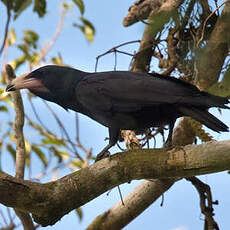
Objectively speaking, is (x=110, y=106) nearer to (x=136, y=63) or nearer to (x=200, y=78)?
(x=200, y=78)

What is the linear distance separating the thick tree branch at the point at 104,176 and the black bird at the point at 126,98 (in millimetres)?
448

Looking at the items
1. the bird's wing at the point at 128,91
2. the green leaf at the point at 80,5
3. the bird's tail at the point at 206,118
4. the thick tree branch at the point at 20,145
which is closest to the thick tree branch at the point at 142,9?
the green leaf at the point at 80,5

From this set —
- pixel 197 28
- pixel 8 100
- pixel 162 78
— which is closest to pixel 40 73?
pixel 162 78

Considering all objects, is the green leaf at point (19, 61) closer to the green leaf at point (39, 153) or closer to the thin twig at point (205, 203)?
the green leaf at point (39, 153)

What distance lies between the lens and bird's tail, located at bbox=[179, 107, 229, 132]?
4.04 m

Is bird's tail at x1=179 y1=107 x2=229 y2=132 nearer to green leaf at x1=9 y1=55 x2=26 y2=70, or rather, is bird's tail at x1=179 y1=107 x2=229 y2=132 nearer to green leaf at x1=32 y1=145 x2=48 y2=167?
green leaf at x1=32 y1=145 x2=48 y2=167

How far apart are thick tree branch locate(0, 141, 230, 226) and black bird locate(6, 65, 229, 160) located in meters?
0.45

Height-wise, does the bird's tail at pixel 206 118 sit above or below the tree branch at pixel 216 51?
below

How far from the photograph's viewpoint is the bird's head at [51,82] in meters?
5.08

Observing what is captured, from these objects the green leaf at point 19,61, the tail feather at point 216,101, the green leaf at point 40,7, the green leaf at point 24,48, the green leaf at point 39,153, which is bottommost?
the tail feather at point 216,101

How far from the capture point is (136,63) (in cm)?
598

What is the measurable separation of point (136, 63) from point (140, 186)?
1.53 metres

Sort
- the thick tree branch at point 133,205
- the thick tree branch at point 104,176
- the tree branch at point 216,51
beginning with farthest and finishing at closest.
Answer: the thick tree branch at point 133,205, the tree branch at point 216,51, the thick tree branch at point 104,176

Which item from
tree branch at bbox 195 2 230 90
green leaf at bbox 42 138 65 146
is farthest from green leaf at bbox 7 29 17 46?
tree branch at bbox 195 2 230 90
